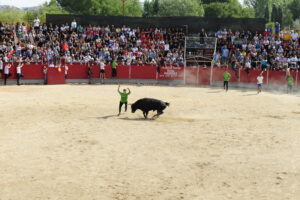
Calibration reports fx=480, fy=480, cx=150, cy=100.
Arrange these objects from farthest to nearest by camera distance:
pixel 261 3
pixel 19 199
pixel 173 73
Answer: pixel 261 3 < pixel 173 73 < pixel 19 199

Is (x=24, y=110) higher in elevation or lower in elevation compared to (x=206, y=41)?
lower

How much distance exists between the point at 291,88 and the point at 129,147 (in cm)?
2016

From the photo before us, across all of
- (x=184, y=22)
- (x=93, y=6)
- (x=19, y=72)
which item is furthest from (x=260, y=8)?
(x=19, y=72)

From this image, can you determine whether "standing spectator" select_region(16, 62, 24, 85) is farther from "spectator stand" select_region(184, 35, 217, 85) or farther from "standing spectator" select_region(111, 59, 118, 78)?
"spectator stand" select_region(184, 35, 217, 85)

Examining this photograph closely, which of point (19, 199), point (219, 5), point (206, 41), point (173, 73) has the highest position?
point (219, 5)

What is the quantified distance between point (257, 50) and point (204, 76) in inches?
215

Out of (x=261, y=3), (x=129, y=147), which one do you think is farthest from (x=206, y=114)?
(x=261, y=3)

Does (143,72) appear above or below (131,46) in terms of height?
below

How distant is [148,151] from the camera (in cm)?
1430

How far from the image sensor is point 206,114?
21.3 meters

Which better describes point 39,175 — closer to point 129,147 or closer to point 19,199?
point 19,199

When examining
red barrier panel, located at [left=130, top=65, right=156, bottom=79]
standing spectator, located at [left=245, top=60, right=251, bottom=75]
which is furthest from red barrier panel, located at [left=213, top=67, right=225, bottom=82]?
red barrier panel, located at [left=130, top=65, right=156, bottom=79]

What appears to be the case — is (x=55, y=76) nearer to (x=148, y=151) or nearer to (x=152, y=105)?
(x=152, y=105)

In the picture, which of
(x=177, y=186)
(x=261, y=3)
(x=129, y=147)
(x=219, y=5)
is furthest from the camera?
(x=261, y=3)
